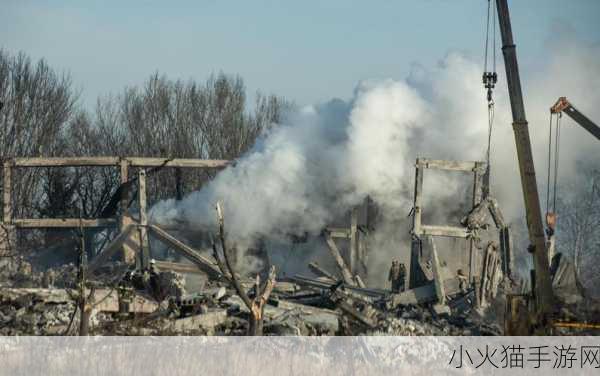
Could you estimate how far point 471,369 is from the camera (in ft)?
48.9

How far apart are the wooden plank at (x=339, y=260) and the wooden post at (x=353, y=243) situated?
8.4 inches

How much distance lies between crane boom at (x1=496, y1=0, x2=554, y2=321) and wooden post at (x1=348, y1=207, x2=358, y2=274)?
8076 mm

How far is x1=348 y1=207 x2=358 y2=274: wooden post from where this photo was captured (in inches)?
1038

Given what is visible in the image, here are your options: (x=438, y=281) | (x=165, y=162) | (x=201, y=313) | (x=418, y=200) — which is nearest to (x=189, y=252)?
(x=165, y=162)

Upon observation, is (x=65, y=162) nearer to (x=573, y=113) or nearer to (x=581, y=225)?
(x=573, y=113)

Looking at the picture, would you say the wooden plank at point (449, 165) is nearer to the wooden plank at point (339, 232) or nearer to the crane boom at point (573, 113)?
the crane boom at point (573, 113)

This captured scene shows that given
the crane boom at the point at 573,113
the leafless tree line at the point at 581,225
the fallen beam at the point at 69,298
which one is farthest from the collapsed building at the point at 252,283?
the leafless tree line at the point at 581,225

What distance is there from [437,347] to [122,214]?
12.0 metres

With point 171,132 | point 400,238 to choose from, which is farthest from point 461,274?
point 171,132

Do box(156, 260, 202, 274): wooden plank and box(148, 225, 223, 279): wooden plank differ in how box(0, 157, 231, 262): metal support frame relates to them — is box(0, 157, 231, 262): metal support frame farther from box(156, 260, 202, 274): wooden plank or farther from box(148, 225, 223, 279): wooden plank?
box(156, 260, 202, 274): wooden plank

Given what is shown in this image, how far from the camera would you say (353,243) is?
26406 mm

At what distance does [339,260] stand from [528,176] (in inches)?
317

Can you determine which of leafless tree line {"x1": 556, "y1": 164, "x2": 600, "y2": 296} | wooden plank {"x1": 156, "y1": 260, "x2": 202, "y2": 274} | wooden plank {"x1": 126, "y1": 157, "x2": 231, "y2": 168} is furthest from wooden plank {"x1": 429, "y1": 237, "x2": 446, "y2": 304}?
leafless tree line {"x1": 556, "y1": 164, "x2": 600, "y2": 296}

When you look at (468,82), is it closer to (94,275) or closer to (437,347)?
(94,275)
